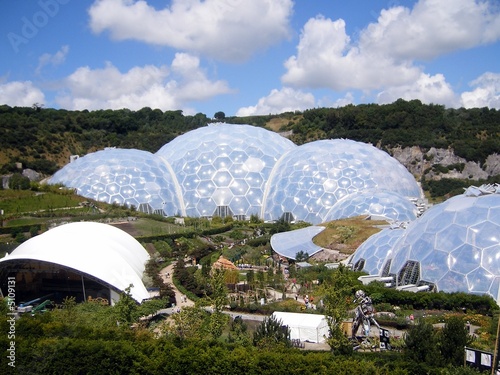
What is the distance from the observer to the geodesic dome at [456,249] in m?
18.2

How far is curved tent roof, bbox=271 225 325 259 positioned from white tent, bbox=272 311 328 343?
Answer: 449 inches

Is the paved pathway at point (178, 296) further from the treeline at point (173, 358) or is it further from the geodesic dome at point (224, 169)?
the geodesic dome at point (224, 169)

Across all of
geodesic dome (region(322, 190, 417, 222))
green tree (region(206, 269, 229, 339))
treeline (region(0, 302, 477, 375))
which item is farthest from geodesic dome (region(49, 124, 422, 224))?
treeline (region(0, 302, 477, 375))

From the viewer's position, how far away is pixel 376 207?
33.8 m

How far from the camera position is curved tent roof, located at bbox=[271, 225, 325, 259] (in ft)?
92.5

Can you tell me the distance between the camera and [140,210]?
→ 40.0 m

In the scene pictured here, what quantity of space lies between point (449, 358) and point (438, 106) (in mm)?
71073

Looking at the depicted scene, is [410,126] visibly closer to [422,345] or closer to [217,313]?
[217,313]

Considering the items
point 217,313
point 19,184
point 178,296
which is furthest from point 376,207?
point 19,184

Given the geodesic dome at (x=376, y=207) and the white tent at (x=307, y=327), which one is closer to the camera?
the white tent at (x=307, y=327)

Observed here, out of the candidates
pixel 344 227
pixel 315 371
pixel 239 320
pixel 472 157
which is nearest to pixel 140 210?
pixel 344 227

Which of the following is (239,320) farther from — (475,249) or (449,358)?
(475,249)

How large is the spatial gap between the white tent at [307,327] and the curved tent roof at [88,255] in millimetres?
5792

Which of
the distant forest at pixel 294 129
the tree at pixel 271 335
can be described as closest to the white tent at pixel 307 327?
the tree at pixel 271 335
